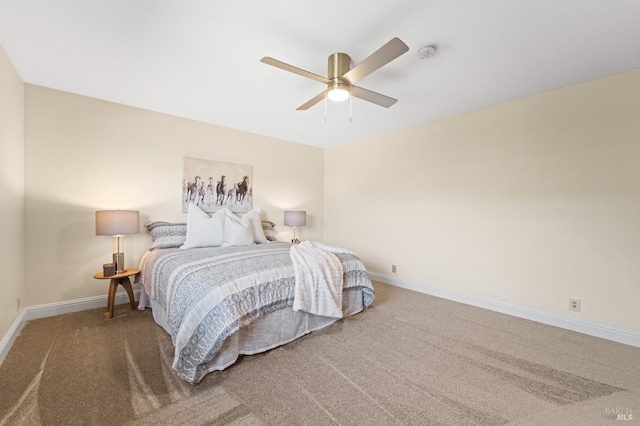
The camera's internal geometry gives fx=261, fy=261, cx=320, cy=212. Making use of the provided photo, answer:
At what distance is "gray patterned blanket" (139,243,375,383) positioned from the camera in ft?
5.86

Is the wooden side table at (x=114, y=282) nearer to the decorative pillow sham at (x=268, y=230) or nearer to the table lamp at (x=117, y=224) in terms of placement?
the table lamp at (x=117, y=224)

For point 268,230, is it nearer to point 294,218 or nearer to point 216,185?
point 294,218

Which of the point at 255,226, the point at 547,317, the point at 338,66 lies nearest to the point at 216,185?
the point at 255,226

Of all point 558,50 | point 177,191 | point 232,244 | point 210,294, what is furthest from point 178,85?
point 558,50

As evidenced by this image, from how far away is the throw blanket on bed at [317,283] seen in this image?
2344 mm

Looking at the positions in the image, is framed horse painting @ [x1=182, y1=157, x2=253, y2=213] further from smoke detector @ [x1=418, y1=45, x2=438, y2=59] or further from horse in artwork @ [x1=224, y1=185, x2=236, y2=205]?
smoke detector @ [x1=418, y1=45, x2=438, y2=59]

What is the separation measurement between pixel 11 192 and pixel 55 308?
1.35 meters

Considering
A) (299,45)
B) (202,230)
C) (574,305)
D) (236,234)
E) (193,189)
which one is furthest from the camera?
(193,189)

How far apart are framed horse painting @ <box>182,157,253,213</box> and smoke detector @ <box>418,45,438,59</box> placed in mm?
3019

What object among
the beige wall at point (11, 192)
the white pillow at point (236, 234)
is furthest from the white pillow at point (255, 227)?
the beige wall at point (11, 192)

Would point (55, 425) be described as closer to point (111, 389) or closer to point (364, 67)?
point (111, 389)

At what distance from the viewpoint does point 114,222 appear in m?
2.75

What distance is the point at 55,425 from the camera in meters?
1.39

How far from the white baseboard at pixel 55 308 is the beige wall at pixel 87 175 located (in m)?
0.07
